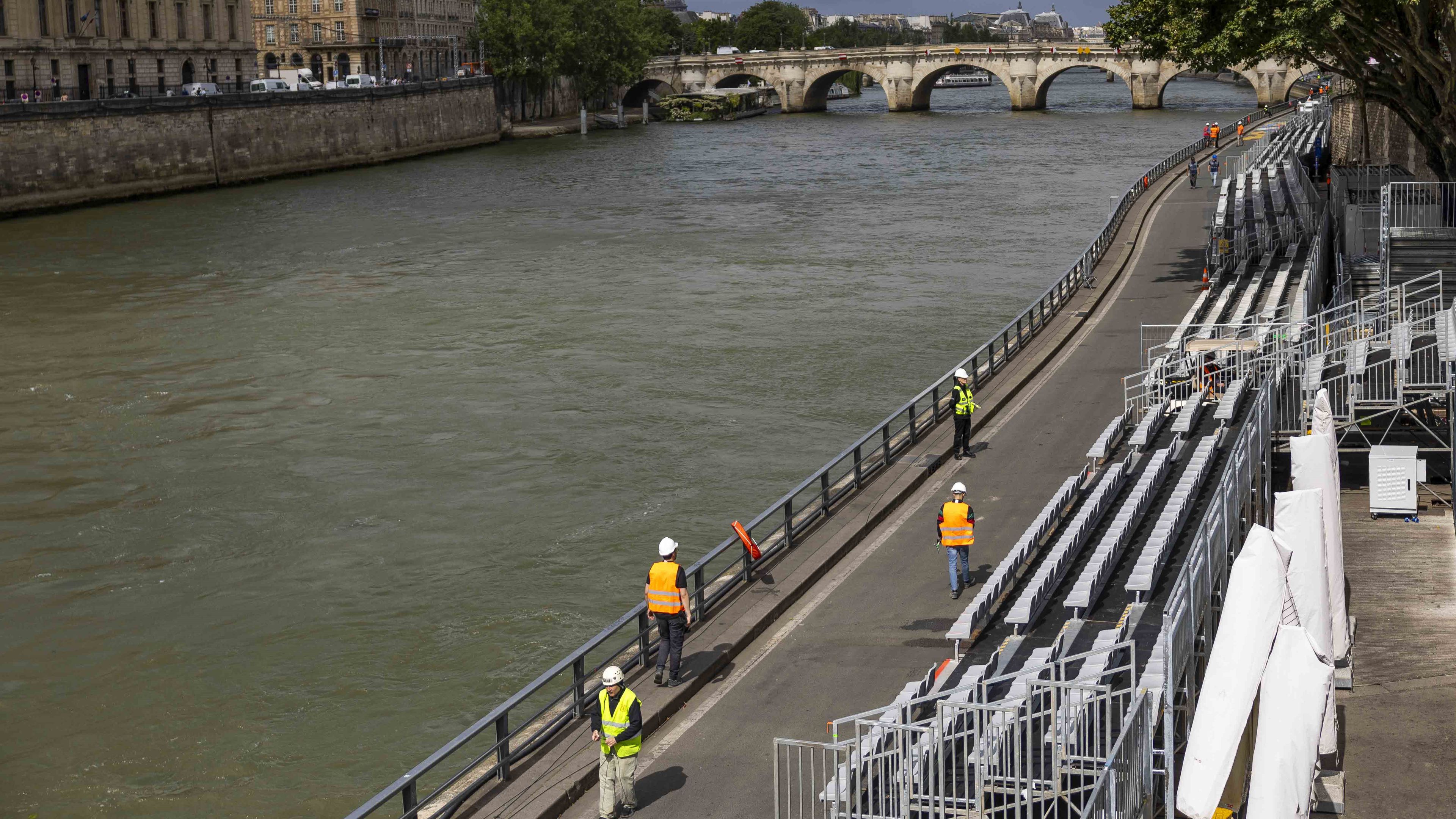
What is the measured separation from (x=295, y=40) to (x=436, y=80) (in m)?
28.4

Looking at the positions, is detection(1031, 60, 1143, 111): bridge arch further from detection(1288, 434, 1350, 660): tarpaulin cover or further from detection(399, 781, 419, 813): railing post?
detection(399, 781, 419, 813): railing post

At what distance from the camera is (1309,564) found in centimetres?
1322

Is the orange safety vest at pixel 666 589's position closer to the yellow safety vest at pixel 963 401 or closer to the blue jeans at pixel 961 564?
the blue jeans at pixel 961 564

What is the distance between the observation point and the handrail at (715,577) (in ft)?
43.2

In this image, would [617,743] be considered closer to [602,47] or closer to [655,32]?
[602,47]

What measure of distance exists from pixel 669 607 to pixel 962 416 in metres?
9.60

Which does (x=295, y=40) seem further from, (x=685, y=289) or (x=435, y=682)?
(x=435, y=682)

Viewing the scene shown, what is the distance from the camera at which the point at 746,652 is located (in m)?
16.6

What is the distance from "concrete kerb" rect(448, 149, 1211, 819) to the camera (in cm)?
1337

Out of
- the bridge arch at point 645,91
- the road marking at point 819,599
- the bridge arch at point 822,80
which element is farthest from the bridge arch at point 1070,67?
the road marking at point 819,599

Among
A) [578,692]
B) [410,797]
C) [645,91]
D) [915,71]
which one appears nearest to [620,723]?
[410,797]

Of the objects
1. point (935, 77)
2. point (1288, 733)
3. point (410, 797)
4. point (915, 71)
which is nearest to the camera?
point (1288, 733)

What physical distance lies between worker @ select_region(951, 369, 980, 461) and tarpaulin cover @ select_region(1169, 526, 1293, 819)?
39.0ft

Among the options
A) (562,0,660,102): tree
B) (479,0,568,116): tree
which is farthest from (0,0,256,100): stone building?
(562,0,660,102): tree
